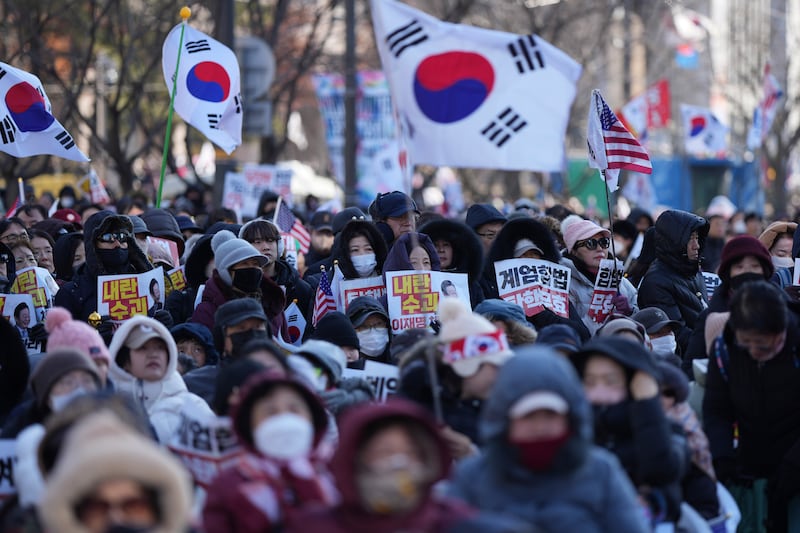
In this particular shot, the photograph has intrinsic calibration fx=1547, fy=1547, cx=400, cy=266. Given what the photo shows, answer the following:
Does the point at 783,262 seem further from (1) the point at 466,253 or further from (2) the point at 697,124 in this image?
(2) the point at 697,124

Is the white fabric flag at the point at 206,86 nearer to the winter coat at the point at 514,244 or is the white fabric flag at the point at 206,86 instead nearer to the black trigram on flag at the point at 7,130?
the black trigram on flag at the point at 7,130

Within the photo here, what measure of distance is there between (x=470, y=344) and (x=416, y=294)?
10.1ft

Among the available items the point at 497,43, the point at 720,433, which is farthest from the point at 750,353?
the point at 497,43

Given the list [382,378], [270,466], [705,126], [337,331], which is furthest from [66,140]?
[705,126]

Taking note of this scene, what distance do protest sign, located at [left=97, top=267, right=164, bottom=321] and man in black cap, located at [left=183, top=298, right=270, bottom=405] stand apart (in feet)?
6.54

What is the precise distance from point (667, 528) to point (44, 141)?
758cm

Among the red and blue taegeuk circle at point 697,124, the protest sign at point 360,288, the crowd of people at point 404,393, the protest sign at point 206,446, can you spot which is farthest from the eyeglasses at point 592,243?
the red and blue taegeuk circle at point 697,124

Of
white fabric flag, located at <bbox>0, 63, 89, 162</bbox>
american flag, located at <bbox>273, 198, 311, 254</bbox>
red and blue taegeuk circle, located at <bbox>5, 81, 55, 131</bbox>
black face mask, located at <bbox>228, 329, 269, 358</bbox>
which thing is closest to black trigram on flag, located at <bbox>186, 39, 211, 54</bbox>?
american flag, located at <bbox>273, 198, 311, 254</bbox>

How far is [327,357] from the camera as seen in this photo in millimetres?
7098

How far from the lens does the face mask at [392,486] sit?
455 cm

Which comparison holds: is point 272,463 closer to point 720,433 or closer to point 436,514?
point 436,514

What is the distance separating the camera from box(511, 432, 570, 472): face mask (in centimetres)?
492

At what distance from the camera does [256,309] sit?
25.4ft

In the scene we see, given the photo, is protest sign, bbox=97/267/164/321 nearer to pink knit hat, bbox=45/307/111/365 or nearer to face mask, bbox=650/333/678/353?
pink knit hat, bbox=45/307/111/365
